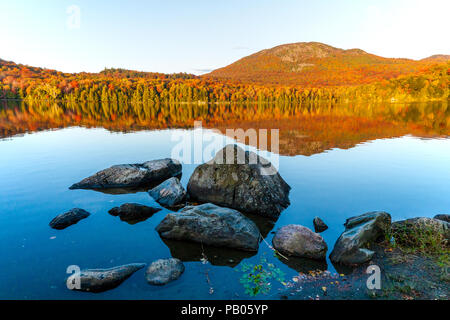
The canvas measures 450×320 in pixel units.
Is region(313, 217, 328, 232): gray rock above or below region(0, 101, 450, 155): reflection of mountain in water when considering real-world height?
below

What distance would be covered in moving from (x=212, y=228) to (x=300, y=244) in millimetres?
3424

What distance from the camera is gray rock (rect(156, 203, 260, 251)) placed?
32.2ft

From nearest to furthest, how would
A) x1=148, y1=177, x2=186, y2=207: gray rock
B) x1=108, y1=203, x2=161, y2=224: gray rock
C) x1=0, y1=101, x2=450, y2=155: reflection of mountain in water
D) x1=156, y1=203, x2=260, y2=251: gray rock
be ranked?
1. x1=156, y1=203, x2=260, y2=251: gray rock
2. x1=108, y1=203, x2=161, y2=224: gray rock
3. x1=148, y1=177, x2=186, y2=207: gray rock
4. x1=0, y1=101, x2=450, y2=155: reflection of mountain in water

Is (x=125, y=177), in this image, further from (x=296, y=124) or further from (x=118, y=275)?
(x=296, y=124)

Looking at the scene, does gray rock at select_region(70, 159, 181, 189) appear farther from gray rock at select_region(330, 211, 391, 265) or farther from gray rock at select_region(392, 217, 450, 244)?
gray rock at select_region(392, 217, 450, 244)

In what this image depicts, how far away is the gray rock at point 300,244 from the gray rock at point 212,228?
3.25 ft

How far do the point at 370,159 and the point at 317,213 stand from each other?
14.5 m

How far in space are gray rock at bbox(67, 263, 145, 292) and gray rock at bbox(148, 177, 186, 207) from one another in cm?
602

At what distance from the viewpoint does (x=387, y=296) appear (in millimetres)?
7008

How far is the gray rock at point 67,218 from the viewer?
37.2ft

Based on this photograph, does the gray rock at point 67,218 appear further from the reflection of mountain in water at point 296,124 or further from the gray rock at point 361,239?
the reflection of mountain in water at point 296,124

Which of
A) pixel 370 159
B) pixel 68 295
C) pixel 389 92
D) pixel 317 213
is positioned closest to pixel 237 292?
pixel 68 295

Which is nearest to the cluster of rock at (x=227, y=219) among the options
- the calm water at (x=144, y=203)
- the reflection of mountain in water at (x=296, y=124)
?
the calm water at (x=144, y=203)

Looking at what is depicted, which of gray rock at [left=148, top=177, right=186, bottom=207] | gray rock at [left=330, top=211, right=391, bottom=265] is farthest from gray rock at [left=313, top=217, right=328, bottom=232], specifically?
gray rock at [left=148, top=177, right=186, bottom=207]
